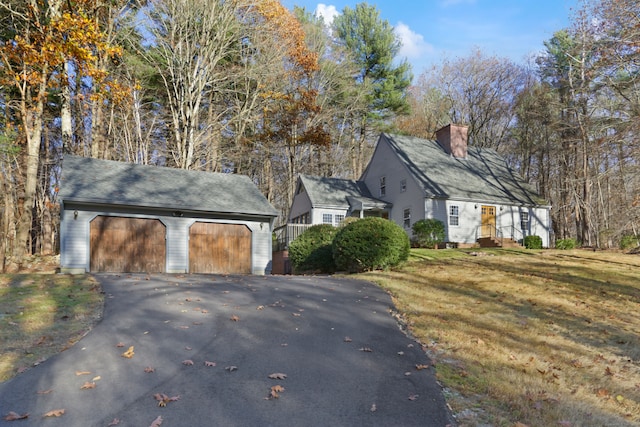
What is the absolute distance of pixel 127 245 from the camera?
1588 centimetres

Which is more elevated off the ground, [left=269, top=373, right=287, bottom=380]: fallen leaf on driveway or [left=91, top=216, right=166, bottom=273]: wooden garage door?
[left=91, top=216, right=166, bottom=273]: wooden garage door

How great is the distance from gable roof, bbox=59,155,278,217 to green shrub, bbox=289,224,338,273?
1.90 m

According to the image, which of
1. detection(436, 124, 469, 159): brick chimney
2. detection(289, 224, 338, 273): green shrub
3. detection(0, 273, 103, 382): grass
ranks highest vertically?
detection(436, 124, 469, 159): brick chimney

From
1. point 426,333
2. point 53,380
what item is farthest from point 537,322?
point 53,380

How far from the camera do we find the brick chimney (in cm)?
2962

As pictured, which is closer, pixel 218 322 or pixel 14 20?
pixel 218 322

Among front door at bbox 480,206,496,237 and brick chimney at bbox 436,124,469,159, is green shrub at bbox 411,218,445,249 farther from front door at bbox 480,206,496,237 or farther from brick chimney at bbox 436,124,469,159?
brick chimney at bbox 436,124,469,159

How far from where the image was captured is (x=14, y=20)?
2067 centimetres

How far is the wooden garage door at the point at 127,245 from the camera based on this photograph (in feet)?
50.5

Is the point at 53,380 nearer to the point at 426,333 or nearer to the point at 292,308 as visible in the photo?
the point at 292,308

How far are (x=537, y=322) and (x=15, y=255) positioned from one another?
18.1 m

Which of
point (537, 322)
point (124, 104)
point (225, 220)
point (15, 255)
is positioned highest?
point (124, 104)

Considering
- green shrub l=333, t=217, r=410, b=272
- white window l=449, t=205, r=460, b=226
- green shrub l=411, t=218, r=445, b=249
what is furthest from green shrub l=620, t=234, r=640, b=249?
green shrub l=333, t=217, r=410, b=272

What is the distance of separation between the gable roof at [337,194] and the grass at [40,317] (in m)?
17.3
